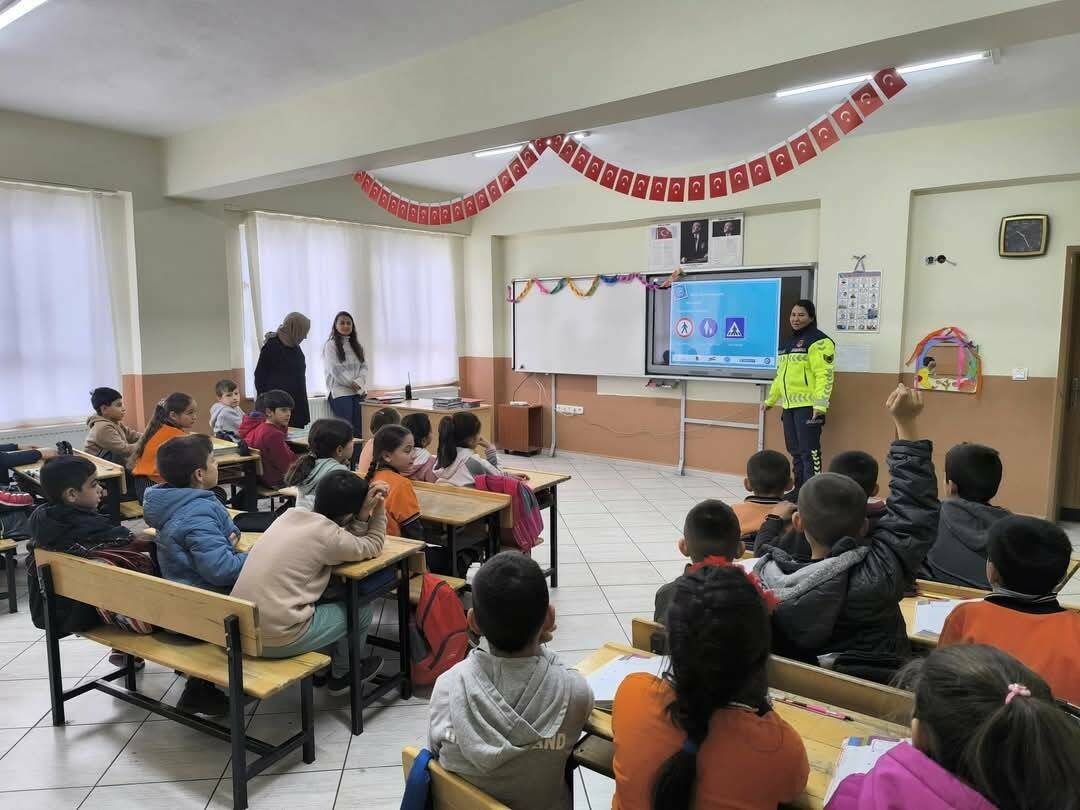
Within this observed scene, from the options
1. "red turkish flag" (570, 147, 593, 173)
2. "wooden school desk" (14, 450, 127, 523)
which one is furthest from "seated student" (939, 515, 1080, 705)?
"wooden school desk" (14, 450, 127, 523)

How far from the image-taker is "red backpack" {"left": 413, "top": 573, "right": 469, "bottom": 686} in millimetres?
2576

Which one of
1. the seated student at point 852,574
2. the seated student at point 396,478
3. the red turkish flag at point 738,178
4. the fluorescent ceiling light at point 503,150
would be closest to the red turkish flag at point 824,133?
the red turkish flag at point 738,178

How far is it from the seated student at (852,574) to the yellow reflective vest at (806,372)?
3671mm

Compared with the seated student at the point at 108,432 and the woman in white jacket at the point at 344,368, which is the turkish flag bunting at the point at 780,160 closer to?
the seated student at the point at 108,432

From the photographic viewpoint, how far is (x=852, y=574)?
1.60 meters

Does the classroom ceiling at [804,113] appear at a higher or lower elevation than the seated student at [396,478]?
higher

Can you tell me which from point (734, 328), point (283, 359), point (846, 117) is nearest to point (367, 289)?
point (283, 359)

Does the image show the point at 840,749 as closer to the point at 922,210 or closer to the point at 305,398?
the point at 922,210

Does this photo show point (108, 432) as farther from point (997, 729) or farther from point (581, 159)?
point (997, 729)

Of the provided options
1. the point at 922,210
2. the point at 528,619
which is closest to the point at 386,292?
the point at 922,210

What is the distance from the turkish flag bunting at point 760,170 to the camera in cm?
303

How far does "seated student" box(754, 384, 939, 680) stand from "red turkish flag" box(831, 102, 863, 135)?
5.26 ft

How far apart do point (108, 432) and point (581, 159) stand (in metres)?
3.22

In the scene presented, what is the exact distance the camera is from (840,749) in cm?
126
